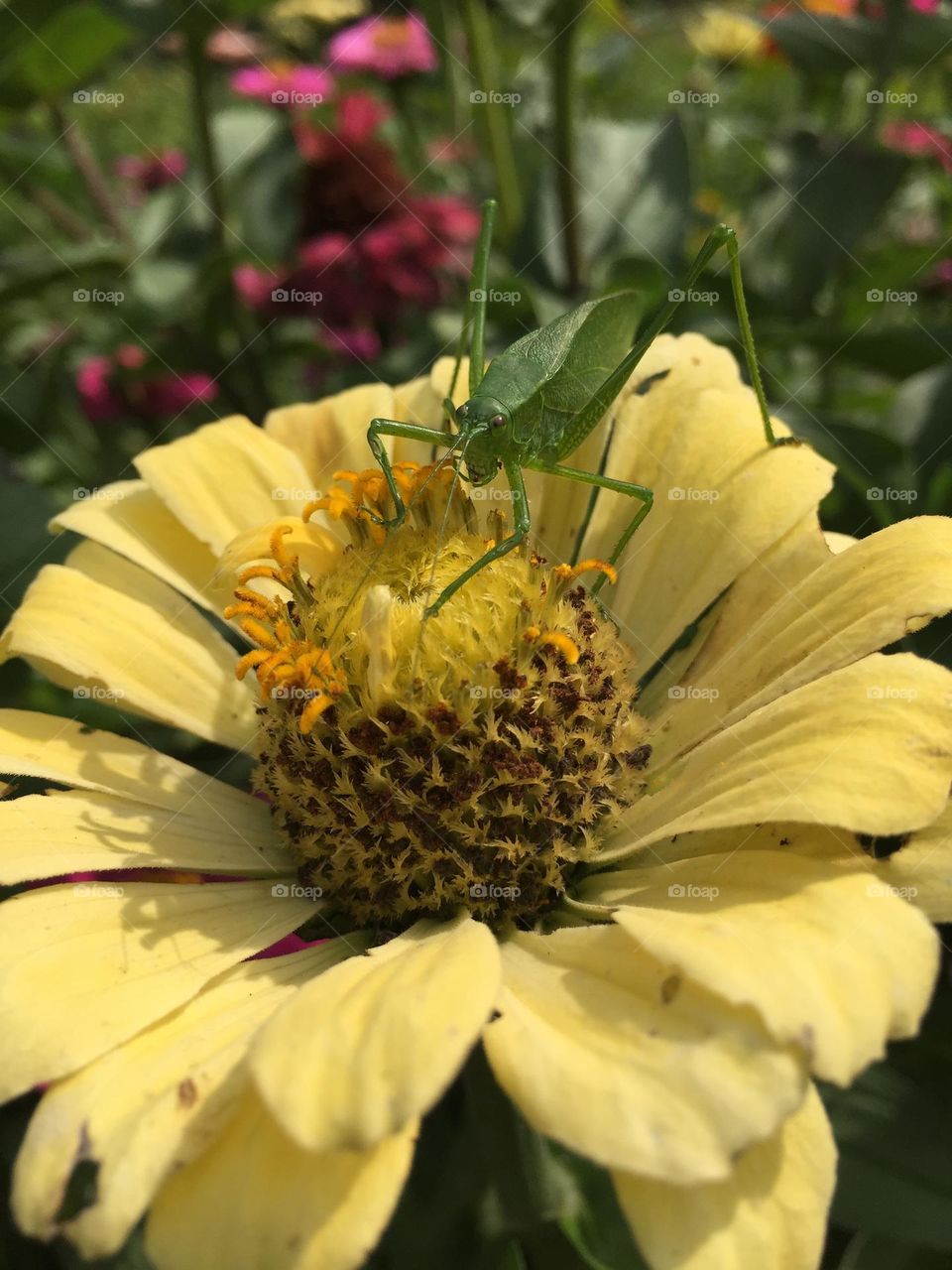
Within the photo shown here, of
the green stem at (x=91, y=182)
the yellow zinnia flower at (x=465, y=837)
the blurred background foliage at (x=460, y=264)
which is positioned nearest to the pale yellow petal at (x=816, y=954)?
the yellow zinnia flower at (x=465, y=837)

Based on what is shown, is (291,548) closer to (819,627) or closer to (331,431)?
(331,431)

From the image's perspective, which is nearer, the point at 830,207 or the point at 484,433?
the point at 484,433

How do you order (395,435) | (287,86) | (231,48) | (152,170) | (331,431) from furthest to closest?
(152,170) → (231,48) → (287,86) → (331,431) → (395,435)

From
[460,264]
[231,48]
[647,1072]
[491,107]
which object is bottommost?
[647,1072]

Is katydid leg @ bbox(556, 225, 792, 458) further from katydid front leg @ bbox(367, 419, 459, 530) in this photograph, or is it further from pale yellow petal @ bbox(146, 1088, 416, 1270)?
pale yellow petal @ bbox(146, 1088, 416, 1270)

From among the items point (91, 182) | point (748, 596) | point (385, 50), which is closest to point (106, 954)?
point (748, 596)

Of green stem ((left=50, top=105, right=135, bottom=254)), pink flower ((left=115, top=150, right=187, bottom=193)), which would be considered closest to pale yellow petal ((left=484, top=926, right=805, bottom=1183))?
green stem ((left=50, top=105, right=135, bottom=254))

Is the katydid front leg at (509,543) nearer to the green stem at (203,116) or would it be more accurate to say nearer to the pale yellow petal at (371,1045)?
the pale yellow petal at (371,1045)
